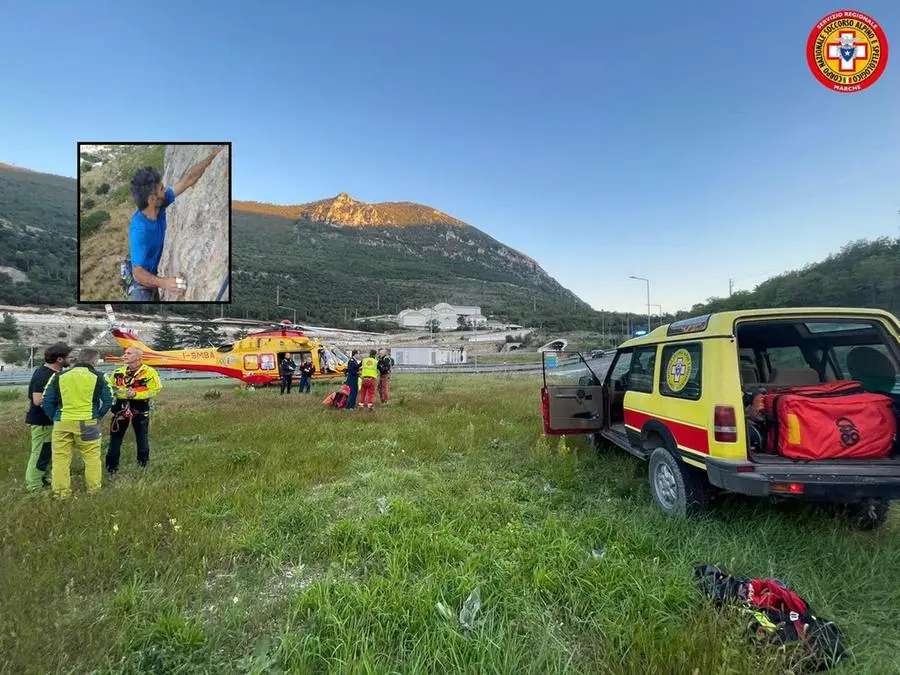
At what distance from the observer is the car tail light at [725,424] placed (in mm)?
3244

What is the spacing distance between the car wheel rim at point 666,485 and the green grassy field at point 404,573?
0.81 ft

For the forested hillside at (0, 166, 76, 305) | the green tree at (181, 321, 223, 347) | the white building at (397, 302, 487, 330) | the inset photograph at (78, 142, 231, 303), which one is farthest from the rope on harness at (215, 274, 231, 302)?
the white building at (397, 302, 487, 330)

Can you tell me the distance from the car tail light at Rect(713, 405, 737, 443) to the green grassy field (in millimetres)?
817

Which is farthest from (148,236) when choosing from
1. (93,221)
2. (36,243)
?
(36,243)

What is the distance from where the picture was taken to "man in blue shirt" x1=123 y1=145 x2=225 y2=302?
5.55m

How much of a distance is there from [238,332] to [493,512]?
2354 inches

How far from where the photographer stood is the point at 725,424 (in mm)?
3275

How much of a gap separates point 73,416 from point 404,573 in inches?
167

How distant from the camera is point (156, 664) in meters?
2.08

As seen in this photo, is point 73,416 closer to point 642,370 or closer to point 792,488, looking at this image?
point 642,370

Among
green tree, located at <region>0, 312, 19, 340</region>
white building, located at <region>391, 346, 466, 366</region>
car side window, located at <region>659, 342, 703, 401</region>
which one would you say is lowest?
white building, located at <region>391, 346, 466, 366</region>

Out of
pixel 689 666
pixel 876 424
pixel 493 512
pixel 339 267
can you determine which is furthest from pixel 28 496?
pixel 339 267

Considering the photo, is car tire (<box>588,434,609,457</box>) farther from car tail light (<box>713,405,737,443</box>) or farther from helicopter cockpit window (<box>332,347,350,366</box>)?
helicopter cockpit window (<box>332,347,350,366</box>)

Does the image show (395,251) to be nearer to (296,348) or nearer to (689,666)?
(296,348)
